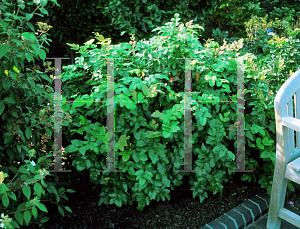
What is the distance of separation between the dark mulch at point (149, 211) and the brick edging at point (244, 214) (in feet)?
Answer: 0.14

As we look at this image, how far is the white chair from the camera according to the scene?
1805 mm

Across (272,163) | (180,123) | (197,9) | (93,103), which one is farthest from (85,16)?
(272,163)

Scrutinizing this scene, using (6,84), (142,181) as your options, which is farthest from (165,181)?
(6,84)

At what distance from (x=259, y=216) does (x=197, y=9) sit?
267 centimetres

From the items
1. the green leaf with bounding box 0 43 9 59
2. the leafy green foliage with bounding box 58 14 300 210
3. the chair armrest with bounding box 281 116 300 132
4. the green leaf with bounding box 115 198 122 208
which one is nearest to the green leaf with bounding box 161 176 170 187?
the leafy green foliage with bounding box 58 14 300 210

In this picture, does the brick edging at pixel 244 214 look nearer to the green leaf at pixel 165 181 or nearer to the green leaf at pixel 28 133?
the green leaf at pixel 165 181

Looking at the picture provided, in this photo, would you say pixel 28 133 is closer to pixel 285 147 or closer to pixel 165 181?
pixel 165 181

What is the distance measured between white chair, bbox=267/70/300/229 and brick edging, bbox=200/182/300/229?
0.21 metres

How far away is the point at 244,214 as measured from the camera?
7.25 feet

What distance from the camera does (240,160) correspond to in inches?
90.2

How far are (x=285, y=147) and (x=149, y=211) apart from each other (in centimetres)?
108

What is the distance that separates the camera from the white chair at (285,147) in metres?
1.80

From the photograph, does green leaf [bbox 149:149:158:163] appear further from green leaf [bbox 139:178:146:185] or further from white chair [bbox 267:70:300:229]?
white chair [bbox 267:70:300:229]

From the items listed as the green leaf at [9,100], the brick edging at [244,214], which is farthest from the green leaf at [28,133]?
the brick edging at [244,214]
